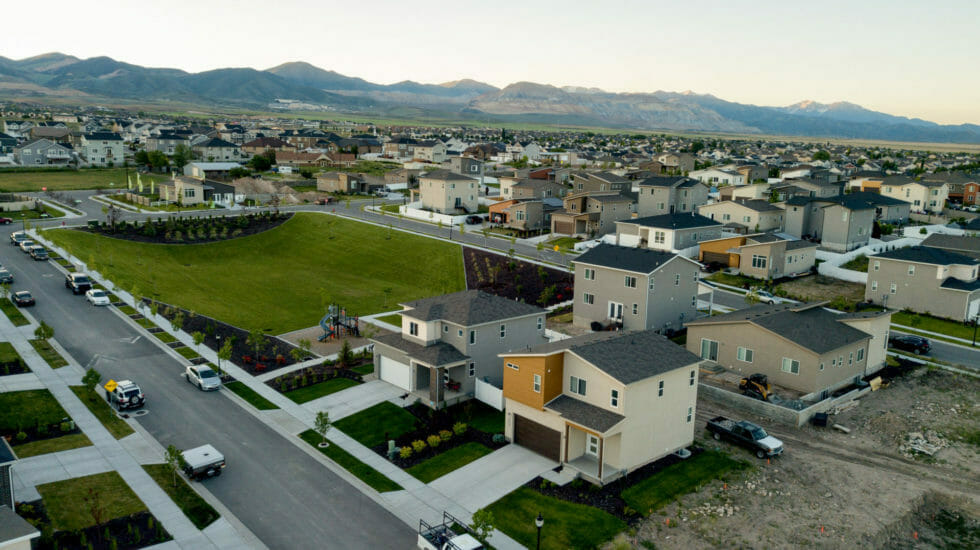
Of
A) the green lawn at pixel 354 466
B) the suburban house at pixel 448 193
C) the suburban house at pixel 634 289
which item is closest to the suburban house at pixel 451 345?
the green lawn at pixel 354 466

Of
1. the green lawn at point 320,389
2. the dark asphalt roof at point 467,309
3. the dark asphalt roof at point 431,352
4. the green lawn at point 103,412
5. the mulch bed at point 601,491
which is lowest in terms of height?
the green lawn at point 320,389

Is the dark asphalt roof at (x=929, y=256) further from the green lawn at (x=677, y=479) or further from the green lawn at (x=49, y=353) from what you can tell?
the green lawn at (x=49, y=353)

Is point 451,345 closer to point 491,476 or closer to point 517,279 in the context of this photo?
point 491,476

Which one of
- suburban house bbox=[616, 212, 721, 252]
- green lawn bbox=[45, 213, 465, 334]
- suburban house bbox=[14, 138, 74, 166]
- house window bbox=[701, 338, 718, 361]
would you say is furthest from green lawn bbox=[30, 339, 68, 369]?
suburban house bbox=[14, 138, 74, 166]

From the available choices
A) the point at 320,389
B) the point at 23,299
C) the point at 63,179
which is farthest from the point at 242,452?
the point at 63,179

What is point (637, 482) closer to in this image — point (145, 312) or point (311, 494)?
point (311, 494)

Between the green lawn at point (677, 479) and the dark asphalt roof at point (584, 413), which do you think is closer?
the green lawn at point (677, 479)
